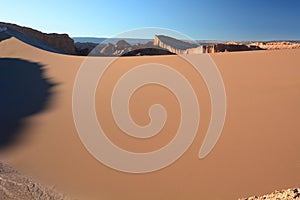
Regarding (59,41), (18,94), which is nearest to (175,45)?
(59,41)

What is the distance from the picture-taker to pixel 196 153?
13.5 feet

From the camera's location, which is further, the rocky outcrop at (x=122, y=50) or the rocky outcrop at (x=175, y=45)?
the rocky outcrop at (x=175, y=45)

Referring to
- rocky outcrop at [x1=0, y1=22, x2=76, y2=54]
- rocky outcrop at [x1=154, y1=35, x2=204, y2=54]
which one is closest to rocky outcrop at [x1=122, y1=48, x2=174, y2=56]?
rocky outcrop at [x1=154, y1=35, x2=204, y2=54]

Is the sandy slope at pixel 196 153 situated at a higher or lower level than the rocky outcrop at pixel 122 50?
lower

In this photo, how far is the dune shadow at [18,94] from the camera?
5.63 metres

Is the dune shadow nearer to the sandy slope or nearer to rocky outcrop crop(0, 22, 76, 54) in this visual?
the sandy slope

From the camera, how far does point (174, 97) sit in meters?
6.66

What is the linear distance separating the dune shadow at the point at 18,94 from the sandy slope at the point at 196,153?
0.81 feet

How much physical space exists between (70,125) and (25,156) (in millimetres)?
1218

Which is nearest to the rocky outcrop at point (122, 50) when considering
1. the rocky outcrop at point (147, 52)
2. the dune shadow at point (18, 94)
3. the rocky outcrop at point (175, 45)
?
the rocky outcrop at point (147, 52)

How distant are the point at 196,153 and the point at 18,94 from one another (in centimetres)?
547

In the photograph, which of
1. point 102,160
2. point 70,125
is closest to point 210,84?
point 70,125

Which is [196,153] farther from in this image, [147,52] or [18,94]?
[147,52]

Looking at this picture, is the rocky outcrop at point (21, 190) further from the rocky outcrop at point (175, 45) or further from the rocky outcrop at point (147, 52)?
the rocky outcrop at point (175, 45)
